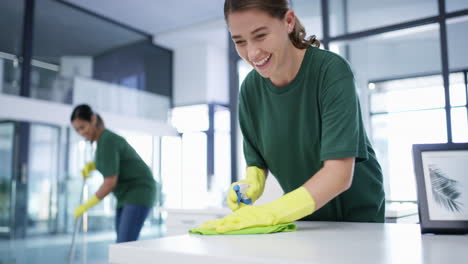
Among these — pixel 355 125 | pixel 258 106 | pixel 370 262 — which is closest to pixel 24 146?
pixel 258 106

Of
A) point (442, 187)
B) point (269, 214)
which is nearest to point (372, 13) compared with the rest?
point (442, 187)

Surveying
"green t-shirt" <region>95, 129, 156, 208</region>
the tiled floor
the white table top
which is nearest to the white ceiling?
the tiled floor

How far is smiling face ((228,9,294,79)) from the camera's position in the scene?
94 centimetres

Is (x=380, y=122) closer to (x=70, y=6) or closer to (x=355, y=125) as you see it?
(x=355, y=125)

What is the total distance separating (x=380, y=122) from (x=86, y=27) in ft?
12.6

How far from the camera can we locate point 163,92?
6.83 m

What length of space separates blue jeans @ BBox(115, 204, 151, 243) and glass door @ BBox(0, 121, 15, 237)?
6.54 ft

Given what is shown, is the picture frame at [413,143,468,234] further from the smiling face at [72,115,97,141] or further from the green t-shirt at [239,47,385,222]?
the smiling face at [72,115,97,141]

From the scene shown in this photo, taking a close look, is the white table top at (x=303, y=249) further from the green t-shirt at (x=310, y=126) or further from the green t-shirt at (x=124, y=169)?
the green t-shirt at (x=124, y=169)

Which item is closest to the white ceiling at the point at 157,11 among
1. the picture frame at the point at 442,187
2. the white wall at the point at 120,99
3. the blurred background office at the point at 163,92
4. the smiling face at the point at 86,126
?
the blurred background office at the point at 163,92

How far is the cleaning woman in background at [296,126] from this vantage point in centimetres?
85

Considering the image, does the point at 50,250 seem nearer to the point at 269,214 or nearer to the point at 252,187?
the point at 252,187

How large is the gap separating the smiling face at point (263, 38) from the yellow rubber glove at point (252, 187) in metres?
0.26

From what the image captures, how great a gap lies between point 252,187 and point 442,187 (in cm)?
42
